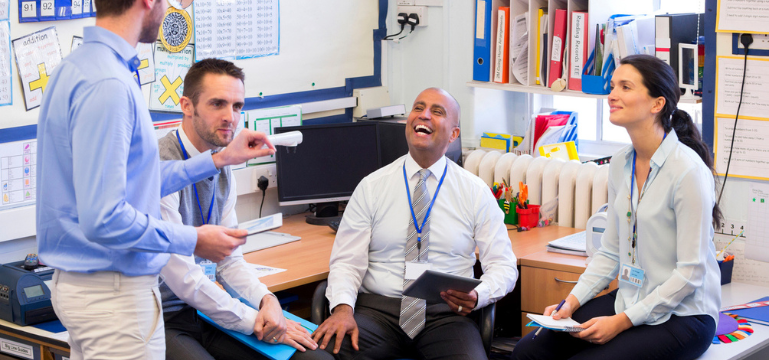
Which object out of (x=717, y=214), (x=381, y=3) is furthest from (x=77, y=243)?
(x=381, y=3)

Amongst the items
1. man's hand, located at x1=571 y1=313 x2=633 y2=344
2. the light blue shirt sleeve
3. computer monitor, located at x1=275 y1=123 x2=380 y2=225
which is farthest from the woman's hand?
computer monitor, located at x1=275 y1=123 x2=380 y2=225

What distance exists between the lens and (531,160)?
12.3 feet

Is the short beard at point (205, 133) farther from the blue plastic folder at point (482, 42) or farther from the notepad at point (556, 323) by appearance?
the blue plastic folder at point (482, 42)

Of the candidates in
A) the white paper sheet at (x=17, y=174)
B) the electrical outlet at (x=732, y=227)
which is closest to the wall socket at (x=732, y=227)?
the electrical outlet at (x=732, y=227)

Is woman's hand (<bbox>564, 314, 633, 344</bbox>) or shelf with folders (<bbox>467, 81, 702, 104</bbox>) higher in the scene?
shelf with folders (<bbox>467, 81, 702, 104</bbox>)

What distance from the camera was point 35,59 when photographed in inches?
114

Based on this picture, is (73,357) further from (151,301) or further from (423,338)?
(423,338)

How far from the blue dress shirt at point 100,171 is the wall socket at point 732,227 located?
2.39m

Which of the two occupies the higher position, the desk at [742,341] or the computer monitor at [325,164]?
the computer monitor at [325,164]

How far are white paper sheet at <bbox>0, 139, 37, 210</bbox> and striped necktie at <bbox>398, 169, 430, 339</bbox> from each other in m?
1.39

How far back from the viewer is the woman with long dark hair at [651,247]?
229 centimetres

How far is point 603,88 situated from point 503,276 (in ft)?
4.02

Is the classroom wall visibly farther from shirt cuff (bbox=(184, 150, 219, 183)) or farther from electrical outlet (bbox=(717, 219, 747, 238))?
shirt cuff (bbox=(184, 150, 219, 183))

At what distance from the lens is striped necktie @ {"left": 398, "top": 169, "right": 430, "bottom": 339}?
265 centimetres
